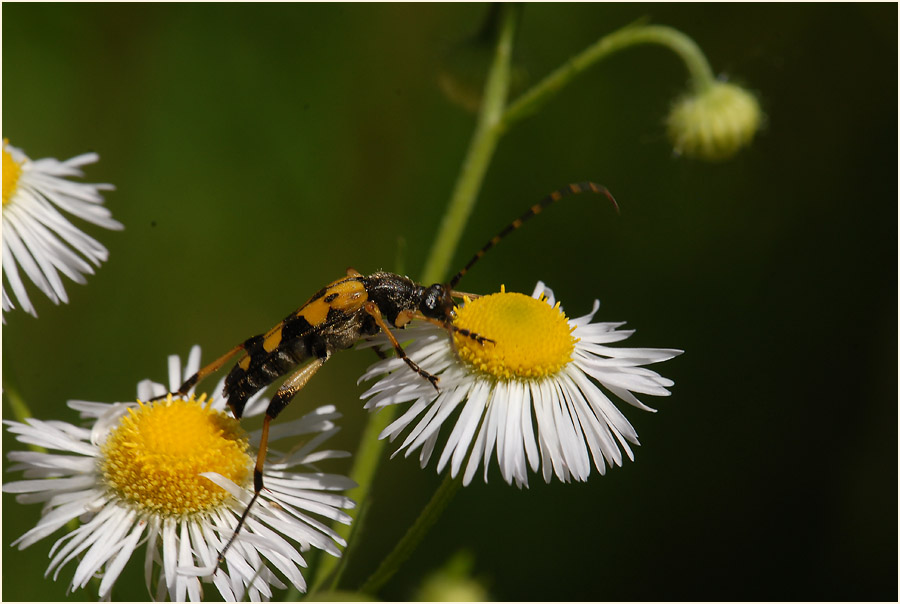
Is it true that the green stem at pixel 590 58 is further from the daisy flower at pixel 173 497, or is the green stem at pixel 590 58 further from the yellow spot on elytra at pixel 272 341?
the daisy flower at pixel 173 497

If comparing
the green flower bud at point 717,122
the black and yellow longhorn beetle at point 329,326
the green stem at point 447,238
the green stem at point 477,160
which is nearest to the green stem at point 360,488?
the green stem at point 447,238

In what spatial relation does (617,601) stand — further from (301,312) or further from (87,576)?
(87,576)

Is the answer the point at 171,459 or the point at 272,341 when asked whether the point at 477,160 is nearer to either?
the point at 272,341

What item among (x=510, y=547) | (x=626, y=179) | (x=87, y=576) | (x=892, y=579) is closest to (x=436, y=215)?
(x=626, y=179)

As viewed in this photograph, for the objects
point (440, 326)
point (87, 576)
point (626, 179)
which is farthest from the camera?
point (626, 179)

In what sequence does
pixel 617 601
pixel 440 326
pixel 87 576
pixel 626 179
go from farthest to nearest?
pixel 626 179, pixel 617 601, pixel 440 326, pixel 87 576

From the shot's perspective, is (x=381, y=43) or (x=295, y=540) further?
(x=381, y=43)

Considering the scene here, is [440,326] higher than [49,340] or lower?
lower

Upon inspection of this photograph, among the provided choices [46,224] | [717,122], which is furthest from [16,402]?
[717,122]

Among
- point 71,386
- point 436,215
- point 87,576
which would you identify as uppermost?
point 436,215
